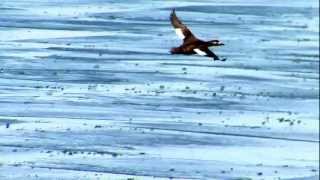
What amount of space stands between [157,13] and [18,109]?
39.8ft

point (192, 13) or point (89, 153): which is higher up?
point (192, 13)

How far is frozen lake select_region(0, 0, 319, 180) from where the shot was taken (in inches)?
534

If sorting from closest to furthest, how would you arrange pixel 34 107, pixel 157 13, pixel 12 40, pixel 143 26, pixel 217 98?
pixel 34 107, pixel 217 98, pixel 12 40, pixel 143 26, pixel 157 13

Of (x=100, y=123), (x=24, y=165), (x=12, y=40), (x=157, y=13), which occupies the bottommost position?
(x=24, y=165)

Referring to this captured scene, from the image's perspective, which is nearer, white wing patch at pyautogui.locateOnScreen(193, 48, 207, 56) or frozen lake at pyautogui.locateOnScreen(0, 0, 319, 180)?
frozen lake at pyautogui.locateOnScreen(0, 0, 319, 180)

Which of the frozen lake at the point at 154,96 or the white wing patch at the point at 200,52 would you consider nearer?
the frozen lake at the point at 154,96

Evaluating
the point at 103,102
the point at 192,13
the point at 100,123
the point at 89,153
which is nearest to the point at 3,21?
the point at 192,13

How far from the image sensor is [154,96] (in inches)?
697

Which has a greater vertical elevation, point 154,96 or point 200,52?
point 154,96

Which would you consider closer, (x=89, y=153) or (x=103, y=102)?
(x=89, y=153)

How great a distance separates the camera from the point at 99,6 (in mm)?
29703

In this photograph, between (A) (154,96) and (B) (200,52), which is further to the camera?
(A) (154,96)

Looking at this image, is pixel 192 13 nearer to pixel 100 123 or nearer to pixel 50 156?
pixel 100 123

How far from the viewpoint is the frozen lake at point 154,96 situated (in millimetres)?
13555
